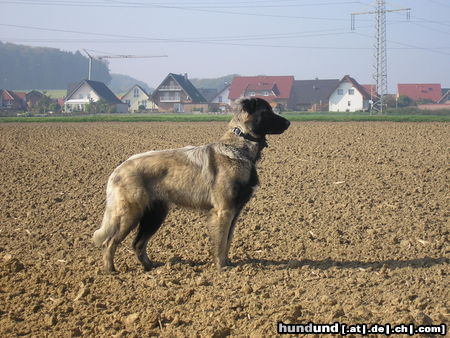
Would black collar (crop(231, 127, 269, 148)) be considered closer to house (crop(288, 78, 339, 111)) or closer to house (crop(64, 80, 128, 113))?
house (crop(288, 78, 339, 111))

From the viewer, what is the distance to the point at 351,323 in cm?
526

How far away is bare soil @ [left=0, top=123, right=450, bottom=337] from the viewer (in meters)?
5.70

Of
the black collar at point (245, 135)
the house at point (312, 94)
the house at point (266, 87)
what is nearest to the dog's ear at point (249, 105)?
the black collar at point (245, 135)

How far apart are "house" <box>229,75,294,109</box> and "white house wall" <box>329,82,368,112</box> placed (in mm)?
6803

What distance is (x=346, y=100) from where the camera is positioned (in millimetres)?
89562

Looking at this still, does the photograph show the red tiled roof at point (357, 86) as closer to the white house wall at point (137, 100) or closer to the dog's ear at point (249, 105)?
the white house wall at point (137, 100)

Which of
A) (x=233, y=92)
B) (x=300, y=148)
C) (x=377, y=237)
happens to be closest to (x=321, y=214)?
(x=377, y=237)

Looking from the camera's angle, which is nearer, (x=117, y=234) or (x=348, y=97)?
(x=117, y=234)

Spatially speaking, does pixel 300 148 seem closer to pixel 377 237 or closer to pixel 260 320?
pixel 377 237

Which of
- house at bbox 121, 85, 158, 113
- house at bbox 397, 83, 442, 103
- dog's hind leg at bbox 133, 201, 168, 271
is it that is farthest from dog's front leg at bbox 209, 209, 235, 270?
house at bbox 121, 85, 158, 113

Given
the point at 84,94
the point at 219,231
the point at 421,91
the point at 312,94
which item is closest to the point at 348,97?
the point at 312,94

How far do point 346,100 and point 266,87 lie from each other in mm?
12117

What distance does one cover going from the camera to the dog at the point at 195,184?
735cm

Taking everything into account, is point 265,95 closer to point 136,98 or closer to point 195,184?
point 136,98
